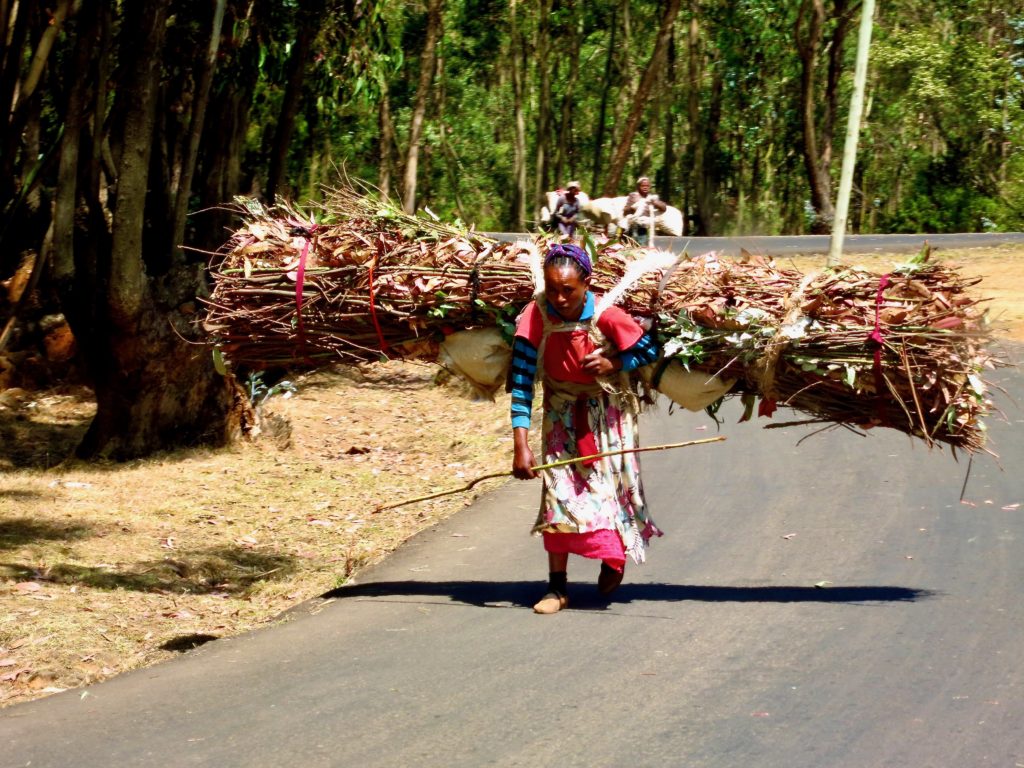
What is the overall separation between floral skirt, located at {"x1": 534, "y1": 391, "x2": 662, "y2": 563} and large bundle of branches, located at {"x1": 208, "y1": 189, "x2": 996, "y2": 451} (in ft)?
1.43

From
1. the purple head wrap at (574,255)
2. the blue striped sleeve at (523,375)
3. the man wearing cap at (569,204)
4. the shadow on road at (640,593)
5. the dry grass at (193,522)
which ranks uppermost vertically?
the man wearing cap at (569,204)

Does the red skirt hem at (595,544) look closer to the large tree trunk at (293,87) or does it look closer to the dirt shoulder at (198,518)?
the dirt shoulder at (198,518)

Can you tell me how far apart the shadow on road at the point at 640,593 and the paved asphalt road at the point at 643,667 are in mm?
24

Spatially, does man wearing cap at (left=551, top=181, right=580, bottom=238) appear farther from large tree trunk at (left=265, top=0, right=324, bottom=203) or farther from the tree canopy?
large tree trunk at (left=265, top=0, right=324, bottom=203)

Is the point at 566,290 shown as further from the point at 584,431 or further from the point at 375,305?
the point at 375,305

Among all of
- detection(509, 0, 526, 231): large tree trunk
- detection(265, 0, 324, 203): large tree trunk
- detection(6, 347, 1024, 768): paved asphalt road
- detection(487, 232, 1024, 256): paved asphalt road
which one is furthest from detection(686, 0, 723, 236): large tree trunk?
detection(6, 347, 1024, 768): paved asphalt road

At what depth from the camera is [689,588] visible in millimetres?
6746

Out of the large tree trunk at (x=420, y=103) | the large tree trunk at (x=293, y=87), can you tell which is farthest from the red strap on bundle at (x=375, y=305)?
the large tree trunk at (x=420, y=103)

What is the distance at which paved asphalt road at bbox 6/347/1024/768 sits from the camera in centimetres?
452

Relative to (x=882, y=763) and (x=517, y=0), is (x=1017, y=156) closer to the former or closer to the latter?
(x=517, y=0)

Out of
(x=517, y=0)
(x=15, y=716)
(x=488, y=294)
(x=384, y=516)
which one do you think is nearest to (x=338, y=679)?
(x=15, y=716)

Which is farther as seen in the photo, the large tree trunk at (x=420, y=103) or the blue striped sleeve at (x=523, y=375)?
the large tree trunk at (x=420, y=103)

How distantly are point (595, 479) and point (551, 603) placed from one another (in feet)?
2.07

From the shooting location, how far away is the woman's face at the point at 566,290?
6.02m
